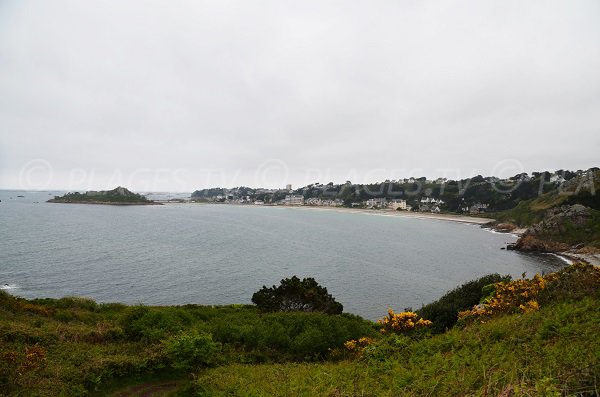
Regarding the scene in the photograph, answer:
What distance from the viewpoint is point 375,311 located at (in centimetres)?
3681

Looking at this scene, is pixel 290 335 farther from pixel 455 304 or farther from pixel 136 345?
pixel 455 304

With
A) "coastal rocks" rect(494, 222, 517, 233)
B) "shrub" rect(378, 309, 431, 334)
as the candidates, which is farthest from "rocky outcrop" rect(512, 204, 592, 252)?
"shrub" rect(378, 309, 431, 334)

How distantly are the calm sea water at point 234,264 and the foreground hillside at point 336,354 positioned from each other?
19.6 meters

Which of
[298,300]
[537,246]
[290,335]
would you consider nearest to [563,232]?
[537,246]

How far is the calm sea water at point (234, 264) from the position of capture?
138 ft

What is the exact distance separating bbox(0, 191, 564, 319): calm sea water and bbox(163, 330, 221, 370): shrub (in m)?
23.4

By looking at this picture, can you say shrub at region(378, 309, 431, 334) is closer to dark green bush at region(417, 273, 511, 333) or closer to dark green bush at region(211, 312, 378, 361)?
dark green bush at region(211, 312, 378, 361)

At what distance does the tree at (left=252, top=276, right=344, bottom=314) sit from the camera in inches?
1078

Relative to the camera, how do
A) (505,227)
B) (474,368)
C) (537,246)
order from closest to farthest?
(474,368)
(537,246)
(505,227)

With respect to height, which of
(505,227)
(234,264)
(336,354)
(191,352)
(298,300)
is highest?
(191,352)

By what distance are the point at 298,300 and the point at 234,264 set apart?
32.3 m

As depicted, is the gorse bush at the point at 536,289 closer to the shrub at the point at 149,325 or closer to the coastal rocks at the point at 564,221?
the shrub at the point at 149,325

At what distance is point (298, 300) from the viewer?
27.8 metres

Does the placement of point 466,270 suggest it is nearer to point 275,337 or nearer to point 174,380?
point 275,337
